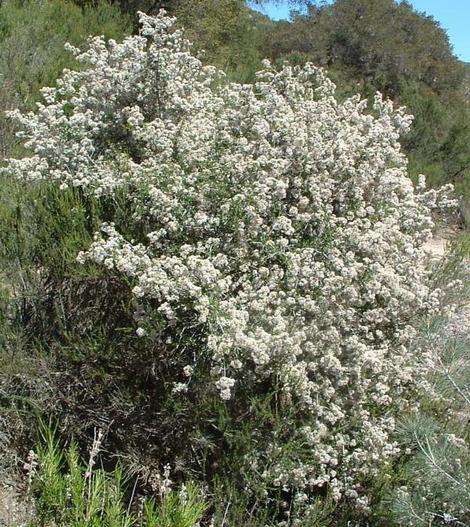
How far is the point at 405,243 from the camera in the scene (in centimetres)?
462

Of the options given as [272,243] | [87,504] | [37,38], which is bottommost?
[87,504]

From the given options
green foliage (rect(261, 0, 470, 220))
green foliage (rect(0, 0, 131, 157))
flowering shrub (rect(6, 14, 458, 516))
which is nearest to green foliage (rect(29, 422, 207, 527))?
flowering shrub (rect(6, 14, 458, 516))

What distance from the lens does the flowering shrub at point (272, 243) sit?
3.97 m

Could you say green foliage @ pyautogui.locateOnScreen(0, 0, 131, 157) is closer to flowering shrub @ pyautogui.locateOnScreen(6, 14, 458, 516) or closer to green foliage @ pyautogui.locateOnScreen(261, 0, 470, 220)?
flowering shrub @ pyautogui.locateOnScreen(6, 14, 458, 516)

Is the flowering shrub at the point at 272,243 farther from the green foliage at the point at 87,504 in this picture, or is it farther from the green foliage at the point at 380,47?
the green foliage at the point at 380,47

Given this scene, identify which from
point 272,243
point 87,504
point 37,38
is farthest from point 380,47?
point 87,504

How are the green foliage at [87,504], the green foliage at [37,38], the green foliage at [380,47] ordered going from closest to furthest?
1. the green foliage at [87,504]
2. the green foliage at [37,38]
3. the green foliage at [380,47]

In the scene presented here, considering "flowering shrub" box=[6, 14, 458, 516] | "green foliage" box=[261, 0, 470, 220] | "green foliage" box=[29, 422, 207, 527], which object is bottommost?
"green foliage" box=[29, 422, 207, 527]

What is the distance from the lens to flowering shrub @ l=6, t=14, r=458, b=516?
3967 mm

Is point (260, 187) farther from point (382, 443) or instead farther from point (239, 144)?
point (382, 443)

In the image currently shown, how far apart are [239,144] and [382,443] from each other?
1978 millimetres

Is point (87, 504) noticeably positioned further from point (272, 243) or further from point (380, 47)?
point (380, 47)

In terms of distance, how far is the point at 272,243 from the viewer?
421 cm

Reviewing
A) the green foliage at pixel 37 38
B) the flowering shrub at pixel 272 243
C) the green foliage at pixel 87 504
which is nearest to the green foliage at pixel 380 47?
the green foliage at pixel 37 38
